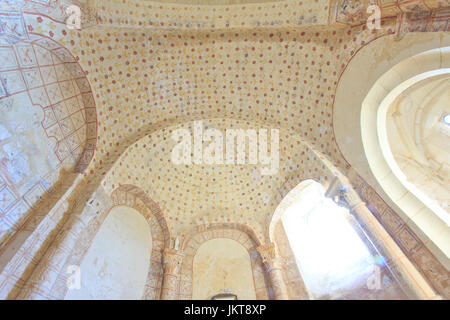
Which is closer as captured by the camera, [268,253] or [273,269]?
[273,269]

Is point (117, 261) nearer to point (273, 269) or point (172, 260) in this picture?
point (172, 260)

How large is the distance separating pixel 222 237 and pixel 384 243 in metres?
4.67

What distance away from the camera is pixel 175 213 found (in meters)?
8.22

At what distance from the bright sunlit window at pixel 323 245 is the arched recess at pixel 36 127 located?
5.81 m

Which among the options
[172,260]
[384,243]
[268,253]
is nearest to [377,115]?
[384,243]

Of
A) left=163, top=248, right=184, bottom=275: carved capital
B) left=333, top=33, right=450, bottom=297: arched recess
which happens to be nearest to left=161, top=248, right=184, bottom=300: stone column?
left=163, top=248, right=184, bottom=275: carved capital

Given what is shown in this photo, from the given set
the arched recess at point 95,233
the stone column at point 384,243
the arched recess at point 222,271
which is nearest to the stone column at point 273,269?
the arched recess at point 222,271

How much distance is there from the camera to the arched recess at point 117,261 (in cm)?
527

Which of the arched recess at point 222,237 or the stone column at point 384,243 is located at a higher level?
the arched recess at point 222,237

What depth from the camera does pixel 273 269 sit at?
23.0ft

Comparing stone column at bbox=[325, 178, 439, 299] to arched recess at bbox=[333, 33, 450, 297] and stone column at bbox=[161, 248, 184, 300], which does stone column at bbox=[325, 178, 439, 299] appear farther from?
stone column at bbox=[161, 248, 184, 300]

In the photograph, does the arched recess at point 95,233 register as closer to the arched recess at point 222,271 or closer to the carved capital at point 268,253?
the arched recess at point 222,271

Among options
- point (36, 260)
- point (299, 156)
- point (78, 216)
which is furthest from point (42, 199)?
point (299, 156)

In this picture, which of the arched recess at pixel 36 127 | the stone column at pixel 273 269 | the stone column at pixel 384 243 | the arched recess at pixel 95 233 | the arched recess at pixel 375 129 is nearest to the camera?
the stone column at pixel 384 243
